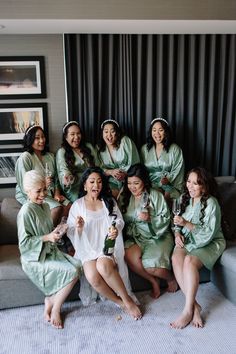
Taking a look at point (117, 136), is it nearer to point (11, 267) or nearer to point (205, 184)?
point (205, 184)

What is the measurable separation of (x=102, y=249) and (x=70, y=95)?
1633 mm

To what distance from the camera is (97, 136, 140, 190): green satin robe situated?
348 centimetres

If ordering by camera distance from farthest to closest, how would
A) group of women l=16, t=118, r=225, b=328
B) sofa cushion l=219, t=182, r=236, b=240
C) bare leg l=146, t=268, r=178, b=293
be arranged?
sofa cushion l=219, t=182, r=236, b=240 < bare leg l=146, t=268, r=178, b=293 < group of women l=16, t=118, r=225, b=328

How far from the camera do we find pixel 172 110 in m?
3.74

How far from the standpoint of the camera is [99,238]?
9.14 feet

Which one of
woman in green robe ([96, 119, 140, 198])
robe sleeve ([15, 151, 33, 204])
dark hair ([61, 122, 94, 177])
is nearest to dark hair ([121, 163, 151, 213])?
woman in green robe ([96, 119, 140, 198])

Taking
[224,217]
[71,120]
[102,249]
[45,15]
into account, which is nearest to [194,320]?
[102,249]

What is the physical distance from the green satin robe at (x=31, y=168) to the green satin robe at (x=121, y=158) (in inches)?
19.3

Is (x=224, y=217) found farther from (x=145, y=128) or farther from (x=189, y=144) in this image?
(x=145, y=128)

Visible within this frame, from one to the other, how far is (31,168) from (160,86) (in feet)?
5.16

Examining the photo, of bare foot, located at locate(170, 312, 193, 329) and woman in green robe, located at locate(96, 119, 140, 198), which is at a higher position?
woman in green robe, located at locate(96, 119, 140, 198)

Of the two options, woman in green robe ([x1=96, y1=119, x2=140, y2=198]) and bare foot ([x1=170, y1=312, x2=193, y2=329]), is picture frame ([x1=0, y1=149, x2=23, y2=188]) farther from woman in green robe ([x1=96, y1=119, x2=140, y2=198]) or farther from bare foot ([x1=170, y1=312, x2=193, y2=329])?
bare foot ([x1=170, y1=312, x2=193, y2=329])

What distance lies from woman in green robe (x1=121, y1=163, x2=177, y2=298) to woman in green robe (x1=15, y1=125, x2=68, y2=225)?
65 centimetres

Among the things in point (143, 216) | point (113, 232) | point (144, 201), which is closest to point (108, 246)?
point (113, 232)
